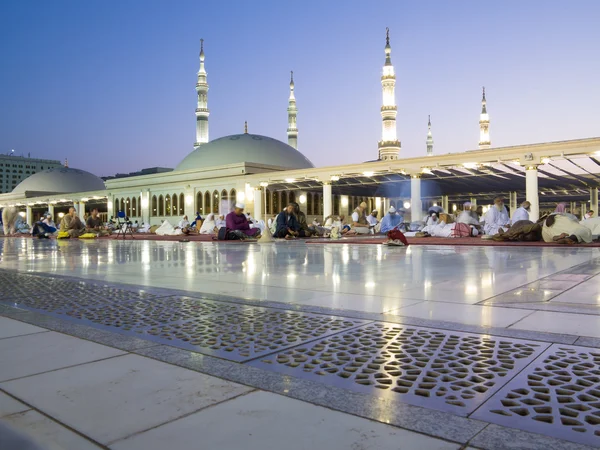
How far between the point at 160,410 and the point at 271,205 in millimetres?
30192

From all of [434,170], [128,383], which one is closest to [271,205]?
[434,170]

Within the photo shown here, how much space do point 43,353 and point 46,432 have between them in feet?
3.24

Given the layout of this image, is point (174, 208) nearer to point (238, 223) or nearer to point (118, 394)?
point (238, 223)

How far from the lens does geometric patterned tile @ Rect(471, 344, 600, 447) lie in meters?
1.43

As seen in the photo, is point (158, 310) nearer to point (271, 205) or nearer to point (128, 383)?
point (128, 383)

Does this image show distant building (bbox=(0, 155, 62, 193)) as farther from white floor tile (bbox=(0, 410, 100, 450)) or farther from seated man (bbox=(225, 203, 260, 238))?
white floor tile (bbox=(0, 410, 100, 450))

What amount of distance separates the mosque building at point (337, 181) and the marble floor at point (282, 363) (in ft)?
57.1

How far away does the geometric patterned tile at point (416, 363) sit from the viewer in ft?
5.68

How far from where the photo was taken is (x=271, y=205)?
31688 mm

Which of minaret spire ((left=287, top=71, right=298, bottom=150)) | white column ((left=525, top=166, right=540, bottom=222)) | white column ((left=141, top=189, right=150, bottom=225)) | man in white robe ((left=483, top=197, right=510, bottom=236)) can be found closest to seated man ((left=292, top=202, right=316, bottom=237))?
man in white robe ((left=483, top=197, right=510, bottom=236))

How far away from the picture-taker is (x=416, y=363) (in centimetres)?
206

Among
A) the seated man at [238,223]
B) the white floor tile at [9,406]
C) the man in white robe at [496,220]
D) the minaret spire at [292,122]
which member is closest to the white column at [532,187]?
the man in white robe at [496,220]

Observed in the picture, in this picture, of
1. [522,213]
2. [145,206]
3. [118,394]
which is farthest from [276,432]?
[145,206]

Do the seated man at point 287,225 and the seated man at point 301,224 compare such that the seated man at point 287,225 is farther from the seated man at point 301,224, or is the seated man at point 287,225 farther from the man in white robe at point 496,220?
the man in white robe at point 496,220
